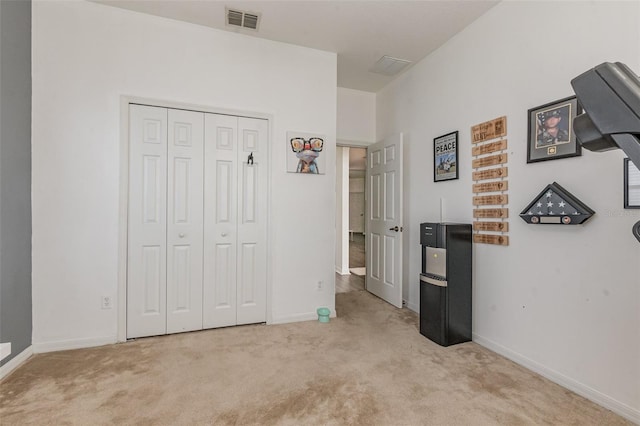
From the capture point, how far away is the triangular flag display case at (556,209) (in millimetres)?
1898

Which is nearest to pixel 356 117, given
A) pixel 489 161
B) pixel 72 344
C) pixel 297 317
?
pixel 489 161

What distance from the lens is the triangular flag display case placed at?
6.23 ft

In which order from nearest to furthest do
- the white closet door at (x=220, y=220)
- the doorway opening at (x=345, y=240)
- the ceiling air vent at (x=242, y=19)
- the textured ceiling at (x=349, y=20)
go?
1. the textured ceiling at (x=349, y=20)
2. the ceiling air vent at (x=242, y=19)
3. the white closet door at (x=220, y=220)
4. the doorway opening at (x=345, y=240)

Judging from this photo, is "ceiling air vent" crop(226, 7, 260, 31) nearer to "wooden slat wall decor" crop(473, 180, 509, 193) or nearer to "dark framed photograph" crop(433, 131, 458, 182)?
"dark framed photograph" crop(433, 131, 458, 182)

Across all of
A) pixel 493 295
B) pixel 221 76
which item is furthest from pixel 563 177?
pixel 221 76

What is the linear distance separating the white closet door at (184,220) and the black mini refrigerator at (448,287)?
2.11 m

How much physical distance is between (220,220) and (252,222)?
12.1 inches

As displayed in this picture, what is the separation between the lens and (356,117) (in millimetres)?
4250

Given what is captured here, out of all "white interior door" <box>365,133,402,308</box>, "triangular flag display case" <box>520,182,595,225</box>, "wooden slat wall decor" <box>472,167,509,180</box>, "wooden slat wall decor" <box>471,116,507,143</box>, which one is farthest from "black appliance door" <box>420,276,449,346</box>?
"wooden slat wall decor" <box>471,116,507,143</box>

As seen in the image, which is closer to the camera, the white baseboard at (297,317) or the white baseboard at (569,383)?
the white baseboard at (569,383)

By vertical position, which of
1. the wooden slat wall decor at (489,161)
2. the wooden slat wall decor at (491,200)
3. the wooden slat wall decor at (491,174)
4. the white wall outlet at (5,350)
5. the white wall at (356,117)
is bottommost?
the white wall outlet at (5,350)

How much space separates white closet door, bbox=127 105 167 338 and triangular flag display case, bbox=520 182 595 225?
9.79 ft

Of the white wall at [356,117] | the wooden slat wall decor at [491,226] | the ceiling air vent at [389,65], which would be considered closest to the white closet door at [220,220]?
the white wall at [356,117]

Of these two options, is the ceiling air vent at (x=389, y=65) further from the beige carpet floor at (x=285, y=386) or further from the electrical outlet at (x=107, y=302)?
the electrical outlet at (x=107, y=302)
